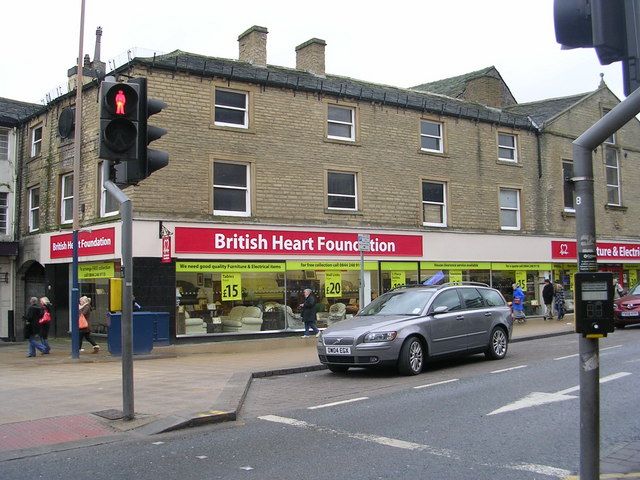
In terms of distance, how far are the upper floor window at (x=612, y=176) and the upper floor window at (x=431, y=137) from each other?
403 inches

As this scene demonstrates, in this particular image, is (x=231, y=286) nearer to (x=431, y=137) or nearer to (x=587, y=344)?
(x=431, y=137)

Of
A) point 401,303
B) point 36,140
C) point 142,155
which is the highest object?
point 36,140

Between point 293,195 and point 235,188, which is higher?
point 235,188

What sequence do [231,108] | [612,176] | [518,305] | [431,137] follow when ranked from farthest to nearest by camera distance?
[612,176], [518,305], [431,137], [231,108]

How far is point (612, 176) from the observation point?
29.4 m

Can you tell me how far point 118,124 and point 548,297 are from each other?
21.3m

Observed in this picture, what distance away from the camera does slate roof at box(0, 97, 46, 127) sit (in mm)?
24138

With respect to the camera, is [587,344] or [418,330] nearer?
[587,344]

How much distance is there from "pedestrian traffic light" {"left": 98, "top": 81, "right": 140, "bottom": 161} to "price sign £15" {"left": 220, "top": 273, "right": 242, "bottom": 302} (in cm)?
1115

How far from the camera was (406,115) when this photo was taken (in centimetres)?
2283

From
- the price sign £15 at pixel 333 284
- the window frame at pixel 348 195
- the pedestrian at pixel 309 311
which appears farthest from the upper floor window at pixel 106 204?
the price sign £15 at pixel 333 284

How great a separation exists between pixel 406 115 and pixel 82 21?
11.3 meters

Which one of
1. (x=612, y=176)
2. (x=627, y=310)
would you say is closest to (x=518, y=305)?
(x=627, y=310)

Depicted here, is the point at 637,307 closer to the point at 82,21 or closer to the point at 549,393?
the point at 549,393
